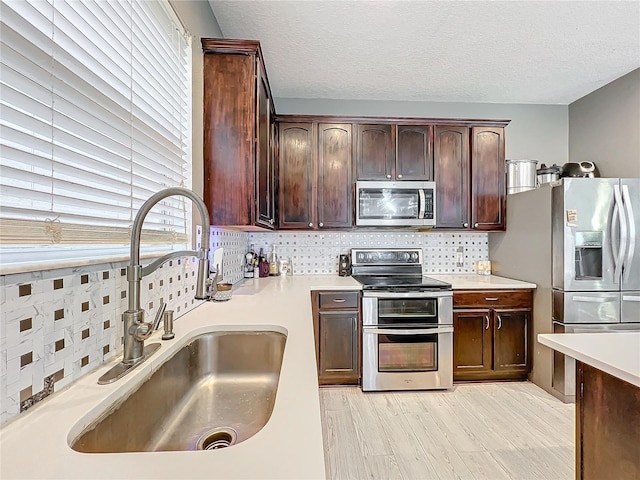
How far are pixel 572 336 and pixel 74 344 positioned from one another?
1.68m

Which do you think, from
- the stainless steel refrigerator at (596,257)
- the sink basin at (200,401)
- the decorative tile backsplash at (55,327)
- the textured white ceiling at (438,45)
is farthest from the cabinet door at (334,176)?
the decorative tile backsplash at (55,327)

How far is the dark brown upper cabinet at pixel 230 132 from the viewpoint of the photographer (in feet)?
Result: 6.35

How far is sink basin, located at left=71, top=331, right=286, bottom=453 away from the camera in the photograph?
2.61 ft

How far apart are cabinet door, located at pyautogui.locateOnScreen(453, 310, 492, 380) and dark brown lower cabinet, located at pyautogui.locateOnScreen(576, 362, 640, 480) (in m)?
1.53

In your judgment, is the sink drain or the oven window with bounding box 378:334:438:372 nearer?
the sink drain

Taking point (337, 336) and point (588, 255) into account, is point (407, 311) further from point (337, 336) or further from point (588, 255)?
point (588, 255)

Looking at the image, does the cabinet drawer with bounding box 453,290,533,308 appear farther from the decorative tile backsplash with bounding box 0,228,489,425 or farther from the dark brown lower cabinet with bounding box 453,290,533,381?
the decorative tile backsplash with bounding box 0,228,489,425

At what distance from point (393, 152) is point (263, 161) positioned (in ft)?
4.49

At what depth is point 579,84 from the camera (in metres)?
3.04

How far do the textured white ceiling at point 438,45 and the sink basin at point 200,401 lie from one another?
6.49 feet

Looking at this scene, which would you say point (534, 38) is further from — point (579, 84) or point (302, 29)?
point (302, 29)

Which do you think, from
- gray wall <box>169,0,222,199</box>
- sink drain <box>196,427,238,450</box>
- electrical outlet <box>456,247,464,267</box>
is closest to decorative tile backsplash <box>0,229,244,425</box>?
sink drain <box>196,427,238,450</box>

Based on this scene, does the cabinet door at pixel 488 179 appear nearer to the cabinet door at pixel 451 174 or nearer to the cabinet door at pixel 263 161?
the cabinet door at pixel 451 174

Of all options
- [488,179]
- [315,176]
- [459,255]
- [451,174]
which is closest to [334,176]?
[315,176]
